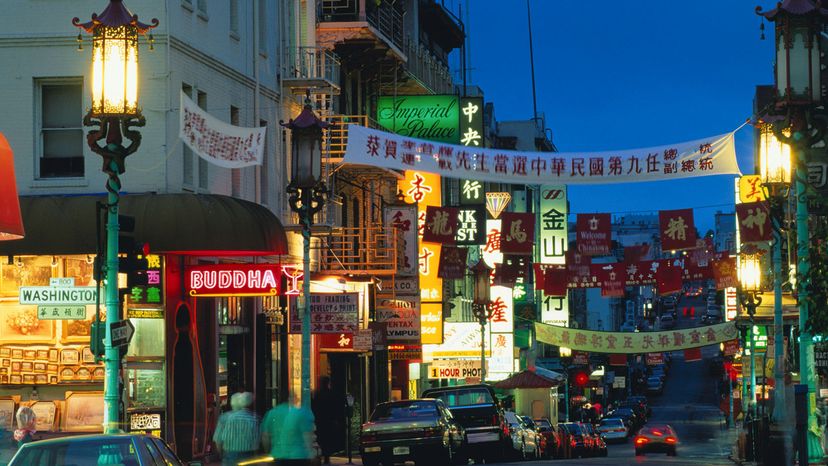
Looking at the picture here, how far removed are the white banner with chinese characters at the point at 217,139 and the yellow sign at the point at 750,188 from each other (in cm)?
2556

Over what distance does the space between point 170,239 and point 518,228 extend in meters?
16.4

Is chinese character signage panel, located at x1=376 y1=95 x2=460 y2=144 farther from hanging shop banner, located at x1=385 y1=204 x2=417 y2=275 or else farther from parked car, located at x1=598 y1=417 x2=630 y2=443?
parked car, located at x1=598 y1=417 x2=630 y2=443

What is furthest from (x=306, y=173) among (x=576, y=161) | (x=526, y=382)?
(x=526, y=382)

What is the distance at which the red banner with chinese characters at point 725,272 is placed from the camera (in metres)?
48.2

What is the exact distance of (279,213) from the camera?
1416 inches

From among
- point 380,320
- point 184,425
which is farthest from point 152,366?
point 380,320

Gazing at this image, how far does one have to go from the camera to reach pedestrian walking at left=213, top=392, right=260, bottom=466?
64.9ft

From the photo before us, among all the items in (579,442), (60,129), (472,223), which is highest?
(60,129)

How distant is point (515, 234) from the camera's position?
1626 inches

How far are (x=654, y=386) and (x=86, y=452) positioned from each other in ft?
416

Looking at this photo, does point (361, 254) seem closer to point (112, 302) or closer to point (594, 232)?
point (594, 232)

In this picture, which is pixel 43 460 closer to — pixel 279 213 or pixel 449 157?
pixel 449 157

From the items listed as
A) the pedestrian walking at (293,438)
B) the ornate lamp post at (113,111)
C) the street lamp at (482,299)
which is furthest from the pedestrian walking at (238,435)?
the street lamp at (482,299)

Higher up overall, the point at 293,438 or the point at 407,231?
the point at 407,231
